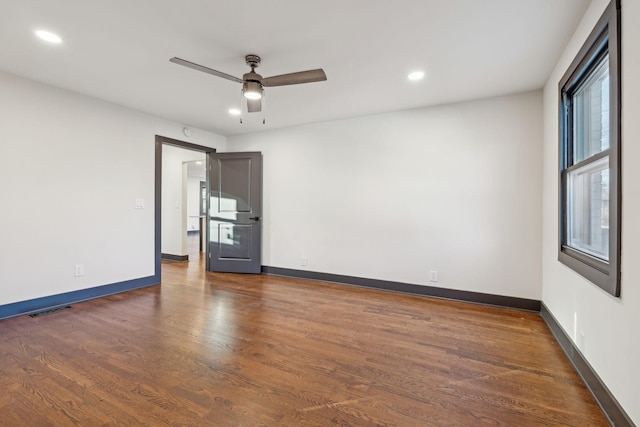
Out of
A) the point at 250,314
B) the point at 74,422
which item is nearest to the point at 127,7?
the point at 74,422

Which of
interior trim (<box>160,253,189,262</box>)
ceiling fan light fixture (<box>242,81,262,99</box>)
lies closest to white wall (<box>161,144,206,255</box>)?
interior trim (<box>160,253,189,262</box>)

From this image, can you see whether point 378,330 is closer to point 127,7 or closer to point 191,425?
point 191,425

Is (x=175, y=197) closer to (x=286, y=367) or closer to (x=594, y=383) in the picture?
(x=286, y=367)

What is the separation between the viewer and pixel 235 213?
5199 millimetres

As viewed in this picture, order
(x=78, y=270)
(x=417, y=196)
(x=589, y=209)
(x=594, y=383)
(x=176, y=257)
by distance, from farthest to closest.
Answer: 1. (x=176, y=257)
2. (x=417, y=196)
3. (x=78, y=270)
4. (x=589, y=209)
5. (x=594, y=383)

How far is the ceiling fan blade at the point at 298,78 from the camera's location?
2330mm

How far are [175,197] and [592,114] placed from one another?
6.46 m

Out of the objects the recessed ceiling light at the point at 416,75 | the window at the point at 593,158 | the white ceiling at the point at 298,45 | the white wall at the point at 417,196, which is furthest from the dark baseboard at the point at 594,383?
the recessed ceiling light at the point at 416,75

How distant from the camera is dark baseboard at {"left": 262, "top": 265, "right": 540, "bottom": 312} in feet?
11.1

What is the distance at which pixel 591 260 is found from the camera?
6.46 ft

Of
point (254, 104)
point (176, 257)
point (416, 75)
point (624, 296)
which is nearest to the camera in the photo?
point (624, 296)

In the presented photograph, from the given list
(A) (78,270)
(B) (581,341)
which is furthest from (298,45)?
(A) (78,270)

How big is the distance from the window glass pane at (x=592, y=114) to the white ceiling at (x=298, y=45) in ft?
1.33

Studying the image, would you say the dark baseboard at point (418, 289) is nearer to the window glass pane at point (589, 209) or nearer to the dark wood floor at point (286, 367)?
the dark wood floor at point (286, 367)
